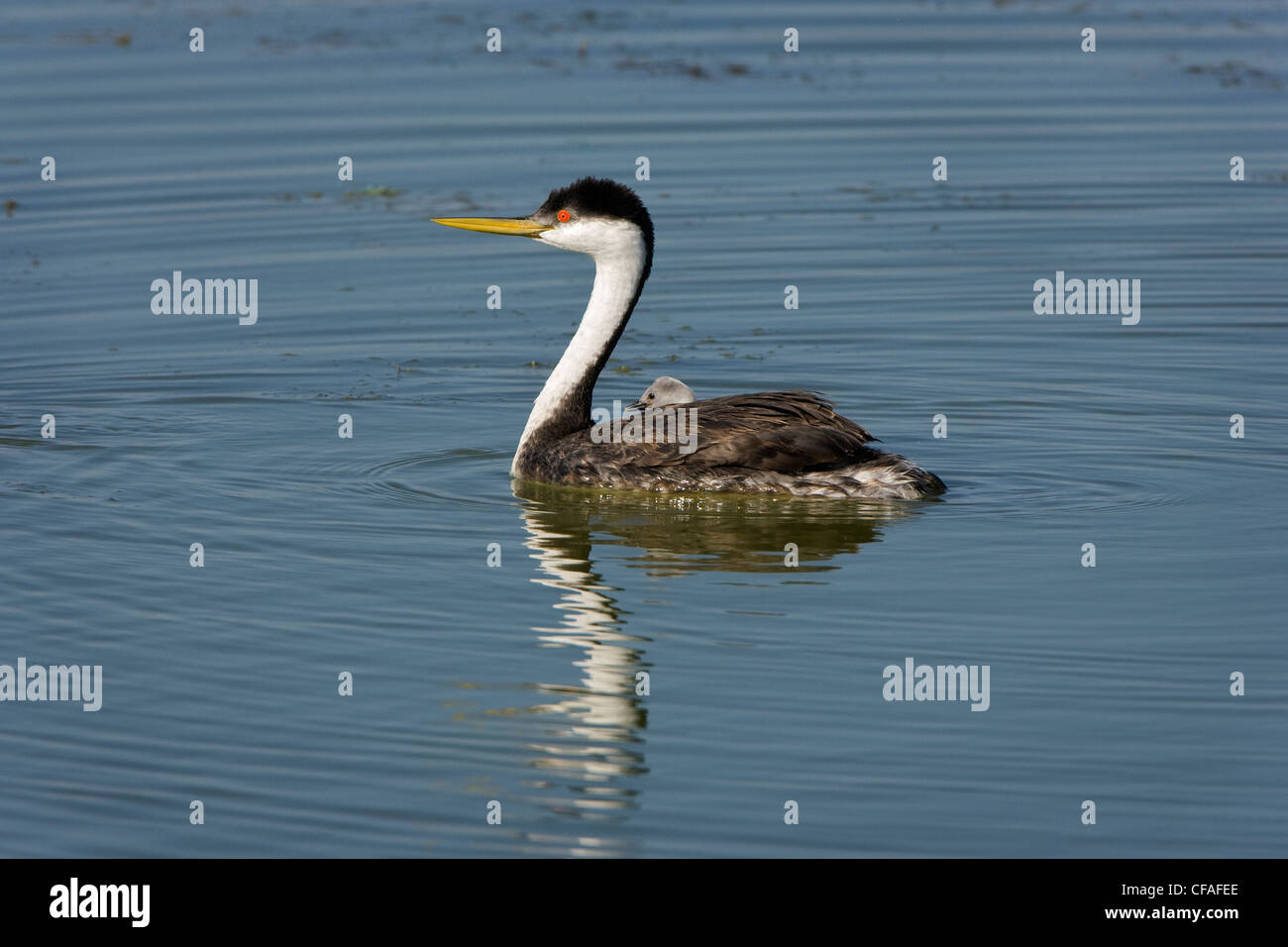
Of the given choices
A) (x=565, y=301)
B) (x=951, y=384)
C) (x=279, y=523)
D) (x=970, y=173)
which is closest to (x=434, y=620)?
(x=279, y=523)

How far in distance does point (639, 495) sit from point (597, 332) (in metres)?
1.26

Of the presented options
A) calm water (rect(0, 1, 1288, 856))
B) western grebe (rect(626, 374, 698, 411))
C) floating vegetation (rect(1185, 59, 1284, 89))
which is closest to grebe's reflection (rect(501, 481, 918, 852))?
calm water (rect(0, 1, 1288, 856))

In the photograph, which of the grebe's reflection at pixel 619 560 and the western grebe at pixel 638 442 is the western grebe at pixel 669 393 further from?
the grebe's reflection at pixel 619 560

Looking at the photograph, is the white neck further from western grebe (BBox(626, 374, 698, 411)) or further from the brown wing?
the brown wing

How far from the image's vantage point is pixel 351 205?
18.7 metres

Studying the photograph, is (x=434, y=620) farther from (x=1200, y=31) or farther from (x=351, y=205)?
(x=1200, y=31)

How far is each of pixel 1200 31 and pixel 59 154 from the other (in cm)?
1467

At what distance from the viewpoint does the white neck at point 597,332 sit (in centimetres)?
1184

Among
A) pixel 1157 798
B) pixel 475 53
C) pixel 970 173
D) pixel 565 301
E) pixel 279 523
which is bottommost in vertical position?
pixel 1157 798

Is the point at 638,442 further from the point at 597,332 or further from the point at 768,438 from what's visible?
the point at 597,332

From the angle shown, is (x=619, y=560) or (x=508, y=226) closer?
(x=619, y=560)

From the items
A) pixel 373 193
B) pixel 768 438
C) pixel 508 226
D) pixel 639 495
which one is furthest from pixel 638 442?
pixel 373 193

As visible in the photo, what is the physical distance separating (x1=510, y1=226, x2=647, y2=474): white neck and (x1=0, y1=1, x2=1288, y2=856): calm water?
0.64 metres

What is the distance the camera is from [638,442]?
11289mm
